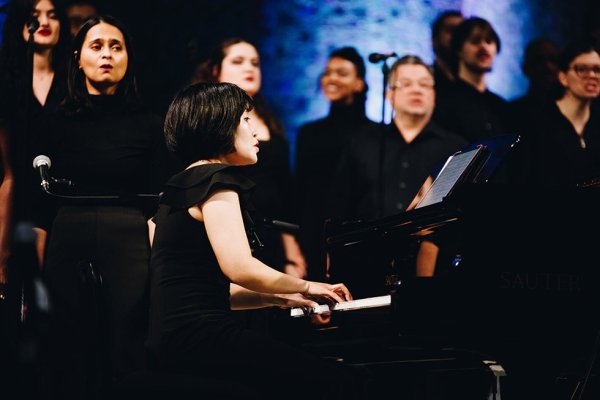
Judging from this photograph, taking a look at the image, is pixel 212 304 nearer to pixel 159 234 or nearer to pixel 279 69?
pixel 159 234

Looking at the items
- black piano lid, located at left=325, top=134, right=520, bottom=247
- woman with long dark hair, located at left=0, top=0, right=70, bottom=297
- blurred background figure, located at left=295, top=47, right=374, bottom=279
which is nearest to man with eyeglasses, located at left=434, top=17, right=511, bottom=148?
blurred background figure, located at left=295, top=47, right=374, bottom=279

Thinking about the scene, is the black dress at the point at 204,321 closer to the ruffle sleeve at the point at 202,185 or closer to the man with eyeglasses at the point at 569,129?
the ruffle sleeve at the point at 202,185

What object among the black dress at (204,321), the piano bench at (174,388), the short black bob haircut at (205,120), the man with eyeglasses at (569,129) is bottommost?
the piano bench at (174,388)

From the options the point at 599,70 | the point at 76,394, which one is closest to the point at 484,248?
the point at 76,394

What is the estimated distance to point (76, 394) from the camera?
352 centimetres

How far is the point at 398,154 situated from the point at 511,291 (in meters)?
2.32

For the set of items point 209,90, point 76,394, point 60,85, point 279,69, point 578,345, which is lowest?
point 76,394

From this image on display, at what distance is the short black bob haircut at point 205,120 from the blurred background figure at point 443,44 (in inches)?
111

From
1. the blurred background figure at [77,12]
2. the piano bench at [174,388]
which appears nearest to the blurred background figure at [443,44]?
the blurred background figure at [77,12]

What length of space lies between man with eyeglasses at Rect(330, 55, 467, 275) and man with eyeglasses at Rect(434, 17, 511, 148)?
215mm

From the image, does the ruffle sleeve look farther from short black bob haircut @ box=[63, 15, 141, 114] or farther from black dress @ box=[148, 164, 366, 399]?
short black bob haircut @ box=[63, 15, 141, 114]

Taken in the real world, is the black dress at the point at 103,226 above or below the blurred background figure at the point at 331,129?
below

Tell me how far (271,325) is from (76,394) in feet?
2.54

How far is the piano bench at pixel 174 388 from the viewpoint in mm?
2602
